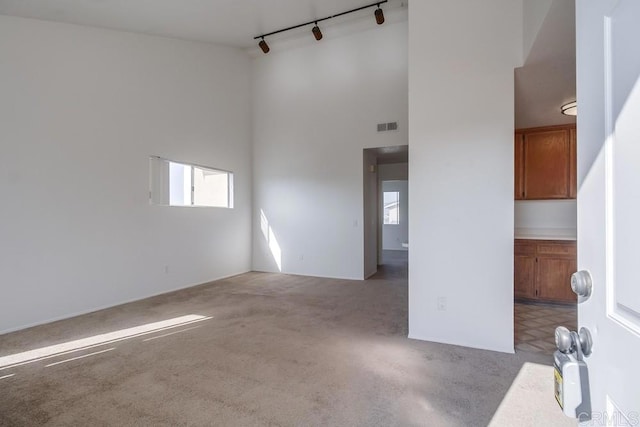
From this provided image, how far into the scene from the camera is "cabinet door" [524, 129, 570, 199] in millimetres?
4129

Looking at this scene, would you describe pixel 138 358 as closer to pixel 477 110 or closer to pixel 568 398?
pixel 568 398

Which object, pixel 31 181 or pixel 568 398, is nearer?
pixel 568 398

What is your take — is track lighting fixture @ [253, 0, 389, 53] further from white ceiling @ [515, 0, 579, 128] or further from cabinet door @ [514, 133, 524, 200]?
cabinet door @ [514, 133, 524, 200]

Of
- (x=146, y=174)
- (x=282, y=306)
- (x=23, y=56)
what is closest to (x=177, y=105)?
(x=146, y=174)

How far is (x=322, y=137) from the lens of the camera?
19.8 ft

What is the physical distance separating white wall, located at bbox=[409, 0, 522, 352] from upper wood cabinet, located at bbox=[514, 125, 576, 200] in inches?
81.7

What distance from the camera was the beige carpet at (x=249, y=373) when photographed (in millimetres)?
1880

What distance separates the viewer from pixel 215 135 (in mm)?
5781

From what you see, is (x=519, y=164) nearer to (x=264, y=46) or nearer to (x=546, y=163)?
(x=546, y=163)

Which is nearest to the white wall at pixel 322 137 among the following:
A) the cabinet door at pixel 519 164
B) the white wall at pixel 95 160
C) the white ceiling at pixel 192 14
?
the white ceiling at pixel 192 14

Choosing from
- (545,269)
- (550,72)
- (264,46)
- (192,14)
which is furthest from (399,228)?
(192,14)

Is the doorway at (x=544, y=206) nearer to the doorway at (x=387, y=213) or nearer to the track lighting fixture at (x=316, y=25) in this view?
the doorway at (x=387, y=213)

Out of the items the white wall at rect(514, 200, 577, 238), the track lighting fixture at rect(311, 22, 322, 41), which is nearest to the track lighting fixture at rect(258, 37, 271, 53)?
the track lighting fixture at rect(311, 22, 322, 41)

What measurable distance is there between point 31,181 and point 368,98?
4947mm
